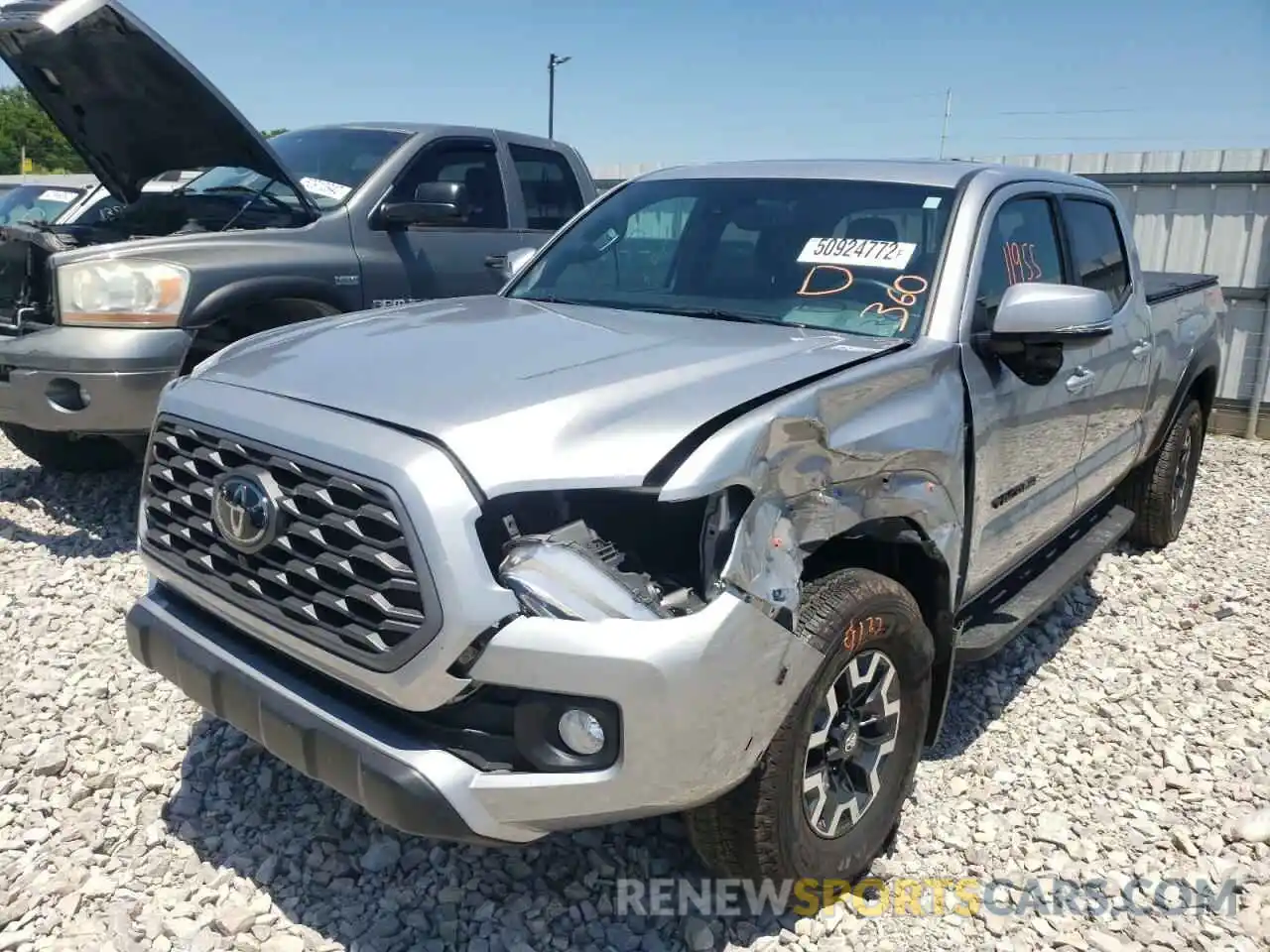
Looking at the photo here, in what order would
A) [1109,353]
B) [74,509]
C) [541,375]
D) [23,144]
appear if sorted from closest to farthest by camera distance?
[541,375], [1109,353], [74,509], [23,144]

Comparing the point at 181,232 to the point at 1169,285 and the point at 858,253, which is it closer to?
the point at 858,253

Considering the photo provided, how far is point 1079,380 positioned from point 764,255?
1.25 metres

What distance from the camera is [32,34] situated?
14.6ft

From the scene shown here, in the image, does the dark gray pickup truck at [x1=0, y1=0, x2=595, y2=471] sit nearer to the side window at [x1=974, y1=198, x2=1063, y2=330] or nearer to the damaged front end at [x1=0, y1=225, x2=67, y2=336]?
the damaged front end at [x1=0, y1=225, x2=67, y2=336]

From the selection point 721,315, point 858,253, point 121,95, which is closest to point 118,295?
point 121,95

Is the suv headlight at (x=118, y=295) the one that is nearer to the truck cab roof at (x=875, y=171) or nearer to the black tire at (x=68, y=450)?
the black tire at (x=68, y=450)

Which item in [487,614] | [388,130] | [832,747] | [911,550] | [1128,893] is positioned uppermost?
[388,130]

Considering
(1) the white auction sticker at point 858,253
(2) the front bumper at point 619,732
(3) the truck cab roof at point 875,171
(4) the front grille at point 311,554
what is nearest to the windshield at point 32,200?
(3) the truck cab roof at point 875,171

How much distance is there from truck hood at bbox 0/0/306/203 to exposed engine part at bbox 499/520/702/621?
139 inches

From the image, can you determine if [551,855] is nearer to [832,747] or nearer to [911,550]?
[832,747]

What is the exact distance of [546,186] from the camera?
22.0 ft

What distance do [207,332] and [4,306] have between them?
111 centimetres

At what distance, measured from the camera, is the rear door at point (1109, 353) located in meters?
4.01

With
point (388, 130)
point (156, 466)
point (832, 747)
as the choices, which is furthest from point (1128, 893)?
point (388, 130)
